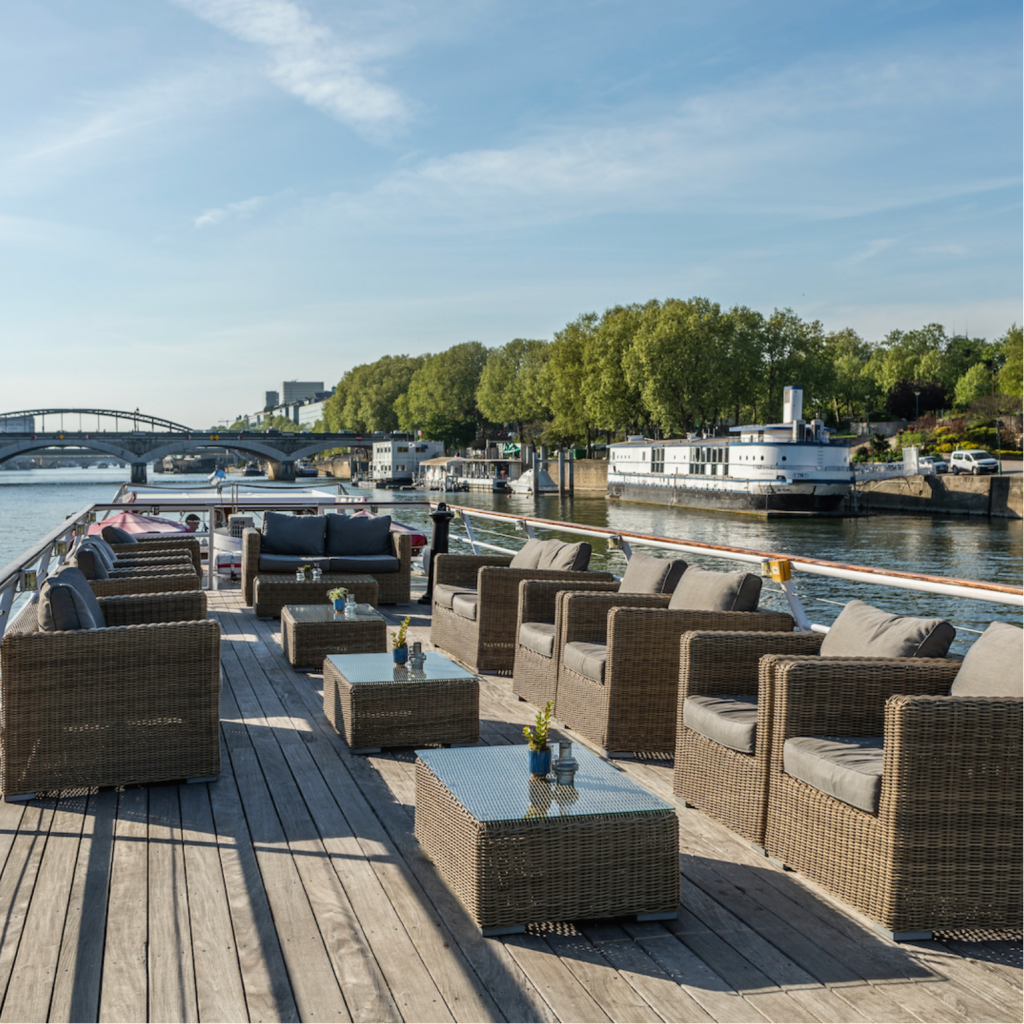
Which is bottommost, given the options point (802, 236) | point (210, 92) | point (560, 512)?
point (560, 512)

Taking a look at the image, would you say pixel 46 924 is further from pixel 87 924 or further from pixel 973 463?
pixel 973 463

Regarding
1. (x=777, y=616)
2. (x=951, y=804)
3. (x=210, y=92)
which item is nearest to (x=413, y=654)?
(x=777, y=616)

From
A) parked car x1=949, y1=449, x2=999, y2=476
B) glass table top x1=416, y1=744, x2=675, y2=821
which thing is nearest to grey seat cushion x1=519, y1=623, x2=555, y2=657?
glass table top x1=416, y1=744, x2=675, y2=821

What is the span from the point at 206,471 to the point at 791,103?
125951 millimetres

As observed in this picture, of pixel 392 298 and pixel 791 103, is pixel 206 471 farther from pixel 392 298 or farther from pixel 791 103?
pixel 791 103

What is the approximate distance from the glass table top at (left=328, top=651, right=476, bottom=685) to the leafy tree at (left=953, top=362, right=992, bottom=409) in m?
61.6

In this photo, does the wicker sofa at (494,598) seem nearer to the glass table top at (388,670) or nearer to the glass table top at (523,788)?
the glass table top at (388,670)

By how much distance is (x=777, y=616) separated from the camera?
3975 mm

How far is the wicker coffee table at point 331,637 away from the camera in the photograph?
17.6 ft

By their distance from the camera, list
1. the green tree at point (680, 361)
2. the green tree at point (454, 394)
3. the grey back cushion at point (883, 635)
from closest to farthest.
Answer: the grey back cushion at point (883, 635)
the green tree at point (680, 361)
the green tree at point (454, 394)

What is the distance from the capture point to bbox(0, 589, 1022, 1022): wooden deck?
2.07m

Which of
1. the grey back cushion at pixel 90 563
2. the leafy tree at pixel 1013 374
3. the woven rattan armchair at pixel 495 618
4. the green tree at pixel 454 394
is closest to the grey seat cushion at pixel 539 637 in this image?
the woven rattan armchair at pixel 495 618

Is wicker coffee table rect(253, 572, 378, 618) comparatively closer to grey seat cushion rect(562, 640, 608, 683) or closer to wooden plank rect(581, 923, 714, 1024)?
grey seat cushion rect(562, 640, 608, 683)

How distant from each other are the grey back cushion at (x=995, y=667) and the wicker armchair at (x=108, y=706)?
2430 millimetres
